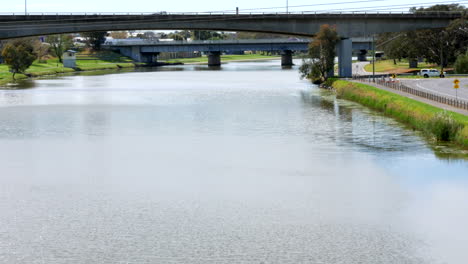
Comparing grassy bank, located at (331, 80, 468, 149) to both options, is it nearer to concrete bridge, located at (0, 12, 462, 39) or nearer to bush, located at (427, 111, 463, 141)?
bush, located at (427, 111, 463, 141)

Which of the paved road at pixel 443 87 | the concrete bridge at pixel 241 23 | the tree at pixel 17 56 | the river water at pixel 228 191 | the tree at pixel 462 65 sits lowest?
the river water at pixel 228 191

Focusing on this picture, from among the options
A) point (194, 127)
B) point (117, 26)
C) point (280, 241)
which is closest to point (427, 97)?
point (194, 127)

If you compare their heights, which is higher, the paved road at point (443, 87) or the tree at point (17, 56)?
the tree at point (17, 56)

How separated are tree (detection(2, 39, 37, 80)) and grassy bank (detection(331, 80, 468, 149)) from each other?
7524 cm

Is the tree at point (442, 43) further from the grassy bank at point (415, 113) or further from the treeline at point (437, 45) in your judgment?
the grassy bank at point (415, 113)

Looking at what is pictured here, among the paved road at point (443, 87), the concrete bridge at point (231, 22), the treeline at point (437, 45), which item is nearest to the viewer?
the paved road at point (443, 87)

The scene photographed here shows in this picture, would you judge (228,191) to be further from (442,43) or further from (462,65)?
(442,43)

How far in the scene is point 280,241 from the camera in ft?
101

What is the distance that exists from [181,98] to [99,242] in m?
67.5

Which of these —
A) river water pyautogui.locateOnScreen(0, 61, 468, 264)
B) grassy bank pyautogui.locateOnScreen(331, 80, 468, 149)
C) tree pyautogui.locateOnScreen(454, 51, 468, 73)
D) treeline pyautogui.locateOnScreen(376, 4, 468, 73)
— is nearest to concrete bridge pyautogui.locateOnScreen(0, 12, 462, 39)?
treeline pyautogui.locateOnScreen(376, 4, 468, 73)

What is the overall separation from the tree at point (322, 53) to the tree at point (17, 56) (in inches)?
2283

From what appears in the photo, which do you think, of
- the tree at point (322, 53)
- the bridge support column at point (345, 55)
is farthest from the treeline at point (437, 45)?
the tree at point (322, 53)

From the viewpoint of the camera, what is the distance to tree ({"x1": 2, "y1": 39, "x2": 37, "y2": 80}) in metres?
146

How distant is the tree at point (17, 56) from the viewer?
479 feet
